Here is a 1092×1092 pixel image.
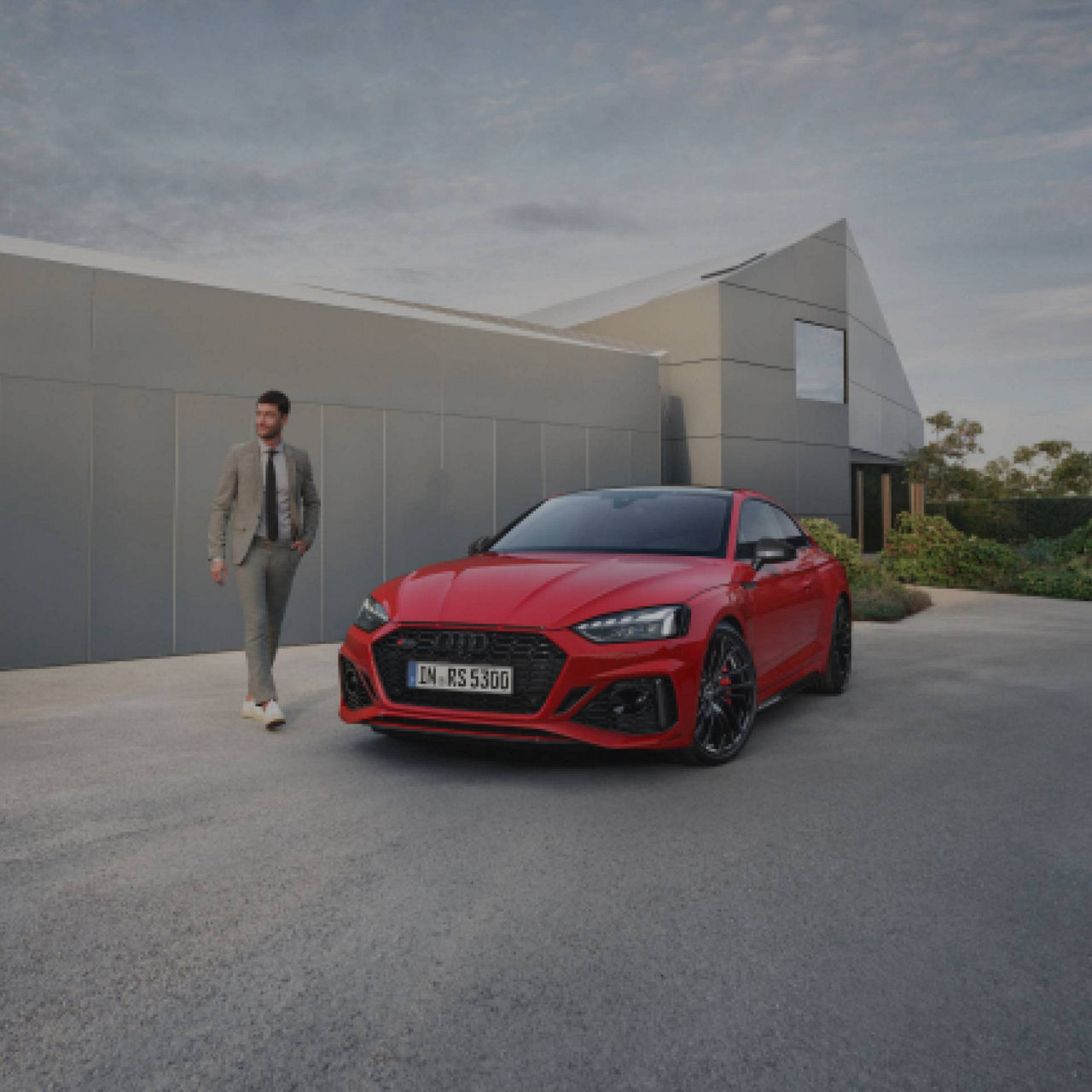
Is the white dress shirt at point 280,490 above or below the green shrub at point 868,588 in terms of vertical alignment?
above

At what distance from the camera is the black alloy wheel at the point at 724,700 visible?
4988mm

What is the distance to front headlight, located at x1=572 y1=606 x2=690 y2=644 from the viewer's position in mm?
4660

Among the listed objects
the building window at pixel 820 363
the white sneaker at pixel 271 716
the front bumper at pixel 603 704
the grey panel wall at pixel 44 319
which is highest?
the building window at pixel 820 363

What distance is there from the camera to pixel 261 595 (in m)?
6.21

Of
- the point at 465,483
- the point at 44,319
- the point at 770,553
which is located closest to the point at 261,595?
the point at 770,553

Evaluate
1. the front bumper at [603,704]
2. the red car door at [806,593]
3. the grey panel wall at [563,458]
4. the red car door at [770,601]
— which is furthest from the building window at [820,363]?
the front bumper at [603,704]

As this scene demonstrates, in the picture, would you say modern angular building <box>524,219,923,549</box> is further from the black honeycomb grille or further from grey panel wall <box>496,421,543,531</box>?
the black honeycomb grille

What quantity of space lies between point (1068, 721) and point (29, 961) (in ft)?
19.7

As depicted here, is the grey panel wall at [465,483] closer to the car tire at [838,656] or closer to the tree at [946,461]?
the car tire at [838,656]

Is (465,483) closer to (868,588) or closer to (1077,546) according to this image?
(868,588)

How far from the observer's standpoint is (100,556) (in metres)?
9.23

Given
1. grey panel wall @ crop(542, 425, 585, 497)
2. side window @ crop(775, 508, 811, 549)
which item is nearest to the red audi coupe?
side window @ crop(775, 508, 811, 549)

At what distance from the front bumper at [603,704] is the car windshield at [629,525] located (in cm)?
113

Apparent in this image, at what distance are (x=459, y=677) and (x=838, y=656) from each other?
3.73 m
